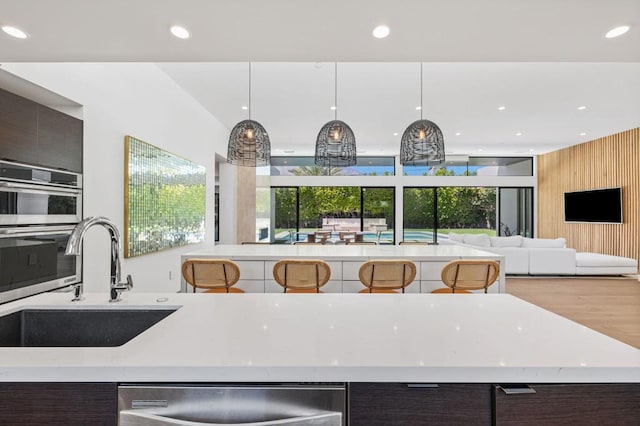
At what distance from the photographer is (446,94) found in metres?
4.73

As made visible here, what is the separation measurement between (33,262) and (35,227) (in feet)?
0.81

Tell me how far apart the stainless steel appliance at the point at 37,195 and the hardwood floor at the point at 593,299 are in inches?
207

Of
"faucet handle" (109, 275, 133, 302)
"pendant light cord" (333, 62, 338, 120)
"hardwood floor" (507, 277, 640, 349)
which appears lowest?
"hardwood floor" (507, 277, 640, 349)

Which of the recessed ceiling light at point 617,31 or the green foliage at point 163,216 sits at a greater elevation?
the recessed ceiling light at point 617,31

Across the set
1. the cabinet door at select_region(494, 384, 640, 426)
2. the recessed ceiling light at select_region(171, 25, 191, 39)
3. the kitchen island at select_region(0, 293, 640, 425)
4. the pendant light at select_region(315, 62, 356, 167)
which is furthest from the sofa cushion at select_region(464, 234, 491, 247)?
the recessed ceiling light at select_region(171, 25, 191, 39)

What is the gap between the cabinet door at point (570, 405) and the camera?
81cm

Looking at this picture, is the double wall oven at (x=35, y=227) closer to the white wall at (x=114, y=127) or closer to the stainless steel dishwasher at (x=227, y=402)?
the white wall at (x=114, y=127)

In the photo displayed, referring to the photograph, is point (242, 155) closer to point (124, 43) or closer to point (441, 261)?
point (124, 43)

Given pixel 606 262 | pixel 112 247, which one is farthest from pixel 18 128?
pixel 606 262

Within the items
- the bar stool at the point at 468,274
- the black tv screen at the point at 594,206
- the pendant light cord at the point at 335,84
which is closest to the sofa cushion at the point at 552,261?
the black tv screen at the point at 594,206

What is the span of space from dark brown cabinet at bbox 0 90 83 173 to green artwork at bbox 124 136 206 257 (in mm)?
715

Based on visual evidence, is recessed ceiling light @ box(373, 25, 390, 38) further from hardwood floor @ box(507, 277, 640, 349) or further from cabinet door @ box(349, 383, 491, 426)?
hardwood floor @ box(507, 277, 640, 349)

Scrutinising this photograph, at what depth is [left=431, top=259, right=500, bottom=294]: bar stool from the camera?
261cm

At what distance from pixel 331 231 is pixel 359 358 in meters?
8.67
